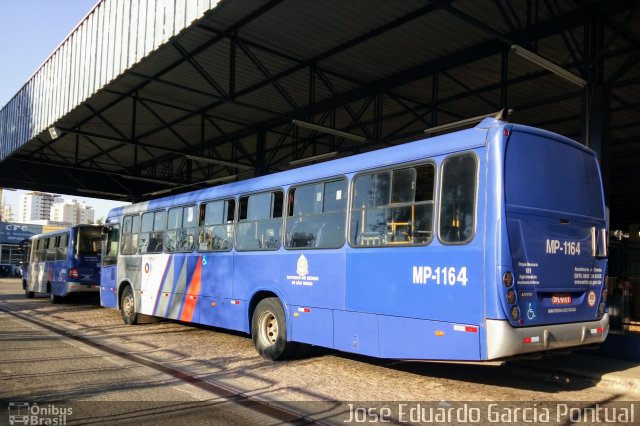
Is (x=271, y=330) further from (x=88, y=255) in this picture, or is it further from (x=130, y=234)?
(x=88, y=255)

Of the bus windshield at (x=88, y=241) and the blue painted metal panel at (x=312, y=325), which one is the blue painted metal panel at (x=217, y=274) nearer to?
the blue painted metal panel at (x=312, y=325)

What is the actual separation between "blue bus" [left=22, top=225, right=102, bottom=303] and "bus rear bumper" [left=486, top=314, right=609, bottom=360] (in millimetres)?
16785

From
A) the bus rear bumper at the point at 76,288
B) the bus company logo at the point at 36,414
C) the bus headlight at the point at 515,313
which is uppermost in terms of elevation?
the bus headlight at the point at 515,313

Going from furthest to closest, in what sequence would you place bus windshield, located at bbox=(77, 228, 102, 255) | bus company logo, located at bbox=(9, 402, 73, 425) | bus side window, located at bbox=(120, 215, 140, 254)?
bus windshield, located at bbox=(77, 228, 102, 255) < bus side window, located at bbox=(120, 215, 140, 254) < bus company logo, located at bbox=(9, 402, 73, 425)

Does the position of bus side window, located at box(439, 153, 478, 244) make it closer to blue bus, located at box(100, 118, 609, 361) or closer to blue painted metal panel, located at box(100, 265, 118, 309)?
blue bus, located at box(100, 118, 609, 361)

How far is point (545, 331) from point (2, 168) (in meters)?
26.5

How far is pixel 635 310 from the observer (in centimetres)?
1423

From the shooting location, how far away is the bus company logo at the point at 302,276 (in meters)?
8.29

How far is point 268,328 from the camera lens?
A: 916cm

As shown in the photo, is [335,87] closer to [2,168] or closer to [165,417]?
[165,417]

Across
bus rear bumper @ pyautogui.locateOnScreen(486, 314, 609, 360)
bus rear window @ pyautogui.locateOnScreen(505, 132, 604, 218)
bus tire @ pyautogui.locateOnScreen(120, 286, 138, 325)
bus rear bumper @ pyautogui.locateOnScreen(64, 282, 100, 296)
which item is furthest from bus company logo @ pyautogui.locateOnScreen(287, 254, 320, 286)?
bus rear bumper @ pyautogui.locateOnScreen(64, 282, 100, 296)

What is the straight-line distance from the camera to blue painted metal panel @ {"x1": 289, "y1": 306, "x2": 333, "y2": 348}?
25.8ft

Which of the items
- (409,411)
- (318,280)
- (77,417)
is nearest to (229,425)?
(77,417)

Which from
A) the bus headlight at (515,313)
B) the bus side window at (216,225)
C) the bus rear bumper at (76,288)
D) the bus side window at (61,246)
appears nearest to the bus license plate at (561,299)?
the bus headlight at (515,313)
